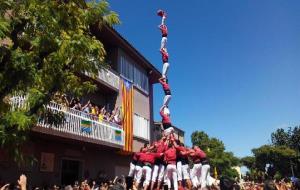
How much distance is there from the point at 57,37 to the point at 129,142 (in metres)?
18.8

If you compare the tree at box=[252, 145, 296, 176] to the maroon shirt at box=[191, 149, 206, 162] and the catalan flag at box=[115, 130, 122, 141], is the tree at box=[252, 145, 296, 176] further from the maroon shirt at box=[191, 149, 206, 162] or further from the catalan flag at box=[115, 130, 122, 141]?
the maroon shirt at box=[191, 149, 206, 162]

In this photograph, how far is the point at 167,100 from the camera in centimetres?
2298

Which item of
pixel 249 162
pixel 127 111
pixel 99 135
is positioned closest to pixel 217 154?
pixel 249 162

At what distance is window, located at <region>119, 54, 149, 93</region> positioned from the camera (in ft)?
93.3

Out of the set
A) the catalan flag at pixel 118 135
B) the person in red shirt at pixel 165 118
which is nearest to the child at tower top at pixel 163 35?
the person in red shirt at pixel 165 118

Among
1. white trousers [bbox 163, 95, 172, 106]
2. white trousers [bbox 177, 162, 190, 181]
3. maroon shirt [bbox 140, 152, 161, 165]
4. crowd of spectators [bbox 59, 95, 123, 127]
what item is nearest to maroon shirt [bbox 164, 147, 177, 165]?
maroon shirt [bbox 140, 152, 161, 165]

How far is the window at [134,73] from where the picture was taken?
28434 millimetres

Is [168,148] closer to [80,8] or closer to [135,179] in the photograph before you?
[135,179]

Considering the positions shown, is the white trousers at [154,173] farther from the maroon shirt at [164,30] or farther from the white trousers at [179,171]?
the maroon shirt at [164,30]

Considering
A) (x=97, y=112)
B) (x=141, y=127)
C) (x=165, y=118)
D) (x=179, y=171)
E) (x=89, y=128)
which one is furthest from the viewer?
(x=141, y=127)

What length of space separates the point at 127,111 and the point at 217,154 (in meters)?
40.1

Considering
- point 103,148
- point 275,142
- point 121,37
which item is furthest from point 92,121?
point 275,142

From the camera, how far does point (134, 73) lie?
30453 millimetres

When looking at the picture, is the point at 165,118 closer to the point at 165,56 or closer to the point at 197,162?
the point at 165,56
